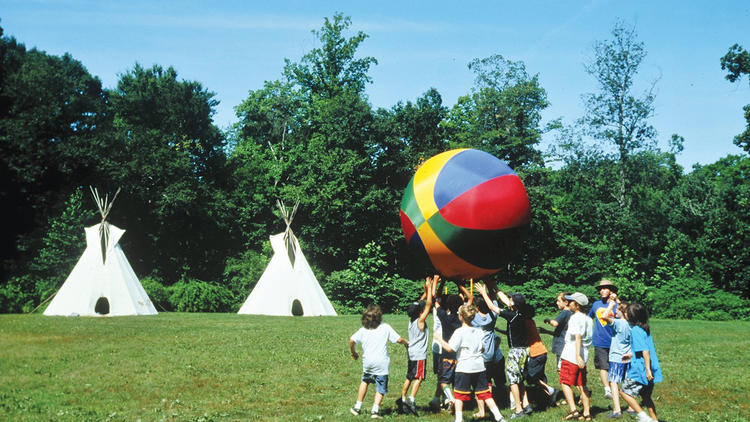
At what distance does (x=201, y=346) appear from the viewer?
16.0 meters

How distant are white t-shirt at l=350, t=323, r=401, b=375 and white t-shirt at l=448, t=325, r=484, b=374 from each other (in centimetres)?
83

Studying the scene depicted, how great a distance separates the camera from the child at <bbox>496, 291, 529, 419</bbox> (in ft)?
29.9

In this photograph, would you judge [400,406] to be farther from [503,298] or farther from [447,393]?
[503,298]

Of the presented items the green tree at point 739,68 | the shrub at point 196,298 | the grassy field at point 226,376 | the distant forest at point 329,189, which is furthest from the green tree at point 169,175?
the green tree at point 739,68

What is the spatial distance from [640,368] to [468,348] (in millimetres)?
2206

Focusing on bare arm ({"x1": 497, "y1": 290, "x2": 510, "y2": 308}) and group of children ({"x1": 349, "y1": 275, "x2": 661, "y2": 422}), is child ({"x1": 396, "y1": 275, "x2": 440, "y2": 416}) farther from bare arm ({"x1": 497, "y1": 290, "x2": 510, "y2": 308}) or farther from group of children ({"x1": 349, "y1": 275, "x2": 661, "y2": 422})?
bare arm ({"x1": 497, "y1": 290, "x2": 510, "y2": 308})

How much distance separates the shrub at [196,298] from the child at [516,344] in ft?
Result: 82.9

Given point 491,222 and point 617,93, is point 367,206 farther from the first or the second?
point 491,222

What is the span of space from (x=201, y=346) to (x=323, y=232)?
22368 mm

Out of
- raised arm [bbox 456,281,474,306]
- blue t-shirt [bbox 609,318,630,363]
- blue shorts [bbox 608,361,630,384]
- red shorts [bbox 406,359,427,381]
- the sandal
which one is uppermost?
raised arm [bbox 456,281,474,306]

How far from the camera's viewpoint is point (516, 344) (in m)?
9.46

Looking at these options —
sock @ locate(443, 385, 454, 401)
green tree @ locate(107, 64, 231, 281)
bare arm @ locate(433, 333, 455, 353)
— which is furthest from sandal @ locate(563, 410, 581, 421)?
green tree @ locate(107, 64, 231, 281)

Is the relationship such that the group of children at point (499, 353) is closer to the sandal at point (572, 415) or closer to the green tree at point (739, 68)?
the sandal at point (572, 415)

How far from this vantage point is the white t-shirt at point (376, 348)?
875cm
